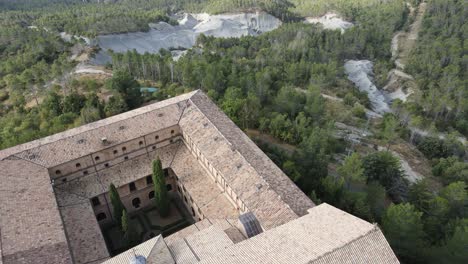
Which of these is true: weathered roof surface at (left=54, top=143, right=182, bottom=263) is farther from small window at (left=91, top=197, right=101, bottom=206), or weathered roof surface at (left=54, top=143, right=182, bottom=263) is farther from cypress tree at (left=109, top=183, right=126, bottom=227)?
cypress tree at (left=109, top=183, right=126, bottom=227)

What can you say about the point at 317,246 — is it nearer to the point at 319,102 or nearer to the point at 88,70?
the point at 319,102

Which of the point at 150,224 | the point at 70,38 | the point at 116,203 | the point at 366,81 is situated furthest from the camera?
the point at 70,38

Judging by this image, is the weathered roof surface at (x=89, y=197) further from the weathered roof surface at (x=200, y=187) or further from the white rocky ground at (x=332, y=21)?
the white rocky ground at (x=332, y=21)

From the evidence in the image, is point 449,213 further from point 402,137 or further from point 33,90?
point 33,90

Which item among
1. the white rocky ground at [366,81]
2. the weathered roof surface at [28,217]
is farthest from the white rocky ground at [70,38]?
the white rocky ground at [366,81]

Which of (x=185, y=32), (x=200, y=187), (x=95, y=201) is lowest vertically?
(x=185, y=32)

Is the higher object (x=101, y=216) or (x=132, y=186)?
(x=132, y=186)

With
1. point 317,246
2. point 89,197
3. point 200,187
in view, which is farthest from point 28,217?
point 317,246

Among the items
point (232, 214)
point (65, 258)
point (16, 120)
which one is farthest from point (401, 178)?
point (16, 120)
